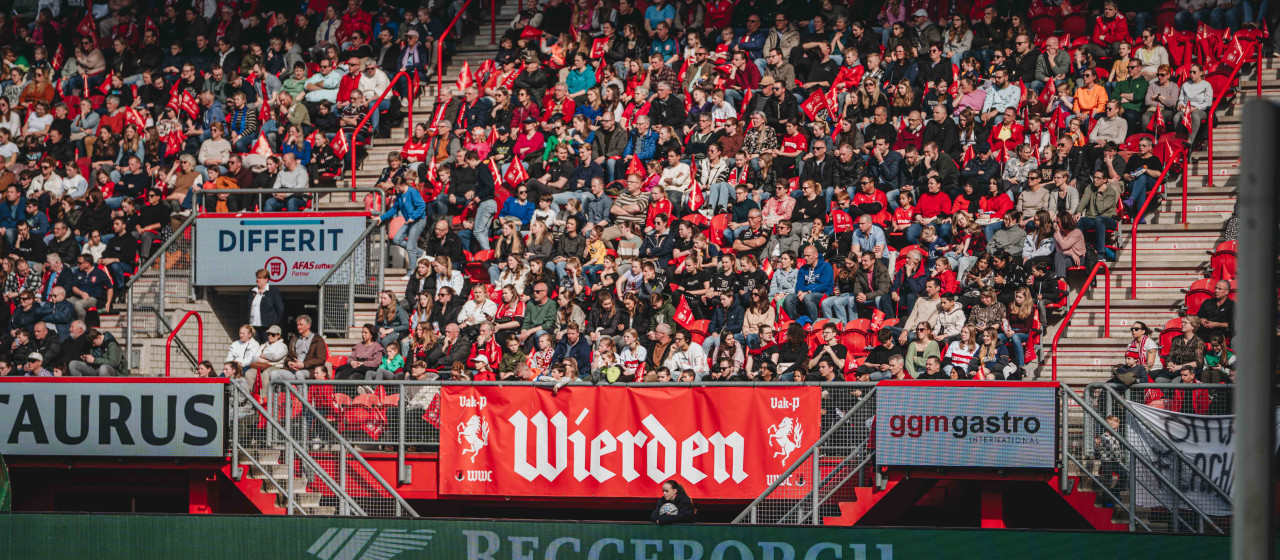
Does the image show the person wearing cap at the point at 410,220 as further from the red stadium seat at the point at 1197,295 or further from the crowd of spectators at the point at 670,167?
the red stadium seat at the point at 1197,295

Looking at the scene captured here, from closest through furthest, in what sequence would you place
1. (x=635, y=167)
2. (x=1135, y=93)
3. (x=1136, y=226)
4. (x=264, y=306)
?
(x=1136, y=226) → (x=264, y=306) → (x=1135, y=93) → (x=635, y=167)

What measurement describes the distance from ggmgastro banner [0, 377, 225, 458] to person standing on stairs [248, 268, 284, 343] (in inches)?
128

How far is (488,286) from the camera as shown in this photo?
19.2 metres

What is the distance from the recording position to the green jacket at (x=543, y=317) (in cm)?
1827

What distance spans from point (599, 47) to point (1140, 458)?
39.7ft

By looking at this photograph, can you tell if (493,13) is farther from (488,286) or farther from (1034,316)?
(1034,316)

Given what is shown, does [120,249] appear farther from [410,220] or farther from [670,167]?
[670,167]

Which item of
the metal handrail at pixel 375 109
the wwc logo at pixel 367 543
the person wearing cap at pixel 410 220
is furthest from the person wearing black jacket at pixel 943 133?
A: the wwc logo at pixel 367 543

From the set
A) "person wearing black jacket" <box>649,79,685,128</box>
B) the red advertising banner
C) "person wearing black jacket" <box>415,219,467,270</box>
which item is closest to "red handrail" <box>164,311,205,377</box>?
"person wearing black jacket" <box>415,219,467,270</box>

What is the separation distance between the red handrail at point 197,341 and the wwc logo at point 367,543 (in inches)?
217

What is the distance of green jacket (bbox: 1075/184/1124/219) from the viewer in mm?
18328

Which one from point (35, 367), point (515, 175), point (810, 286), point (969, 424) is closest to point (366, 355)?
point (35, 367)

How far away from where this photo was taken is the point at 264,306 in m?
19.4

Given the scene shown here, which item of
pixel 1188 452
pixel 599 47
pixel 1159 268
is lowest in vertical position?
pixel 1188 452
